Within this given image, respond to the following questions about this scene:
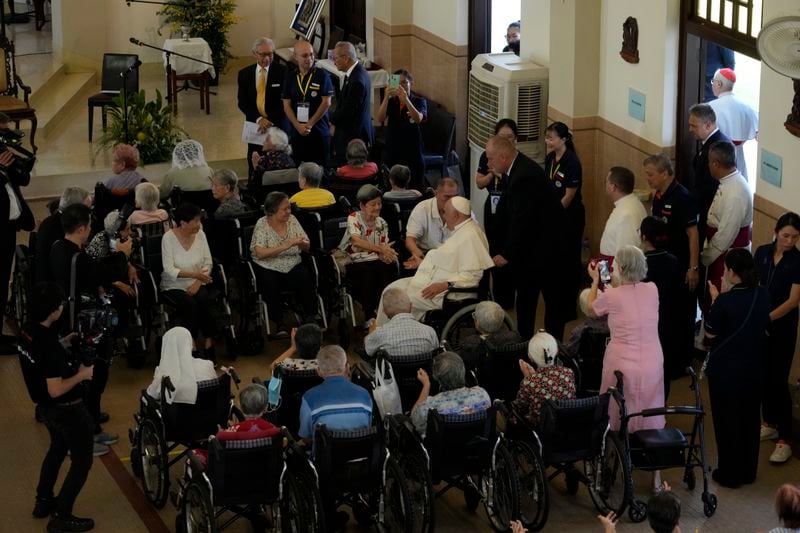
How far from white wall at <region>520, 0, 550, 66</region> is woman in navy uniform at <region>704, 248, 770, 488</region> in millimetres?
4488

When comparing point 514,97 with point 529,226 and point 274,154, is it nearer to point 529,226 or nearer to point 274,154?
point 274,154

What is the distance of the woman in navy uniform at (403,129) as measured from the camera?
1204 cm

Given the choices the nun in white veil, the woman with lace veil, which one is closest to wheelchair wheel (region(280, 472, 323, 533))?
the nun in white veil

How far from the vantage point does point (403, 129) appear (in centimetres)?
1211

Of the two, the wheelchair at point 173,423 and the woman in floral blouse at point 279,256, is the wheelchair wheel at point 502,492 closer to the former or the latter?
the wheelchair at point 173,423

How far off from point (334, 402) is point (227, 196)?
3.51 meters

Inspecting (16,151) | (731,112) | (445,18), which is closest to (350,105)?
(445,18)

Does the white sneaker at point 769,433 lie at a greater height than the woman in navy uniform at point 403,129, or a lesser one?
lesser

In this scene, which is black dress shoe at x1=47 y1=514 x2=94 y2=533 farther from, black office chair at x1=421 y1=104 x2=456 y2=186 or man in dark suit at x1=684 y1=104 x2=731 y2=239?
black office chair at x1=421 y1=104 x2=456 y2=186

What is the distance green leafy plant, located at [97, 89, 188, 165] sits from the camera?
13312 mm

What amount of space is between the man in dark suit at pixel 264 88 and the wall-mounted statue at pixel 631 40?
3444 mm

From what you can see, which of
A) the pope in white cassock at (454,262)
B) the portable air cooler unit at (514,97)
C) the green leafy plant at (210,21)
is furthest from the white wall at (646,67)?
the green leafy plant at (210,21)

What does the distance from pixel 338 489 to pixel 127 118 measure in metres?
7.56

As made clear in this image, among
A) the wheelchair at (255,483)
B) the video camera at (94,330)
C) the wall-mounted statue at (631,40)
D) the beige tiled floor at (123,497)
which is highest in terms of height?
the wall-mounted statue at (631,40)
